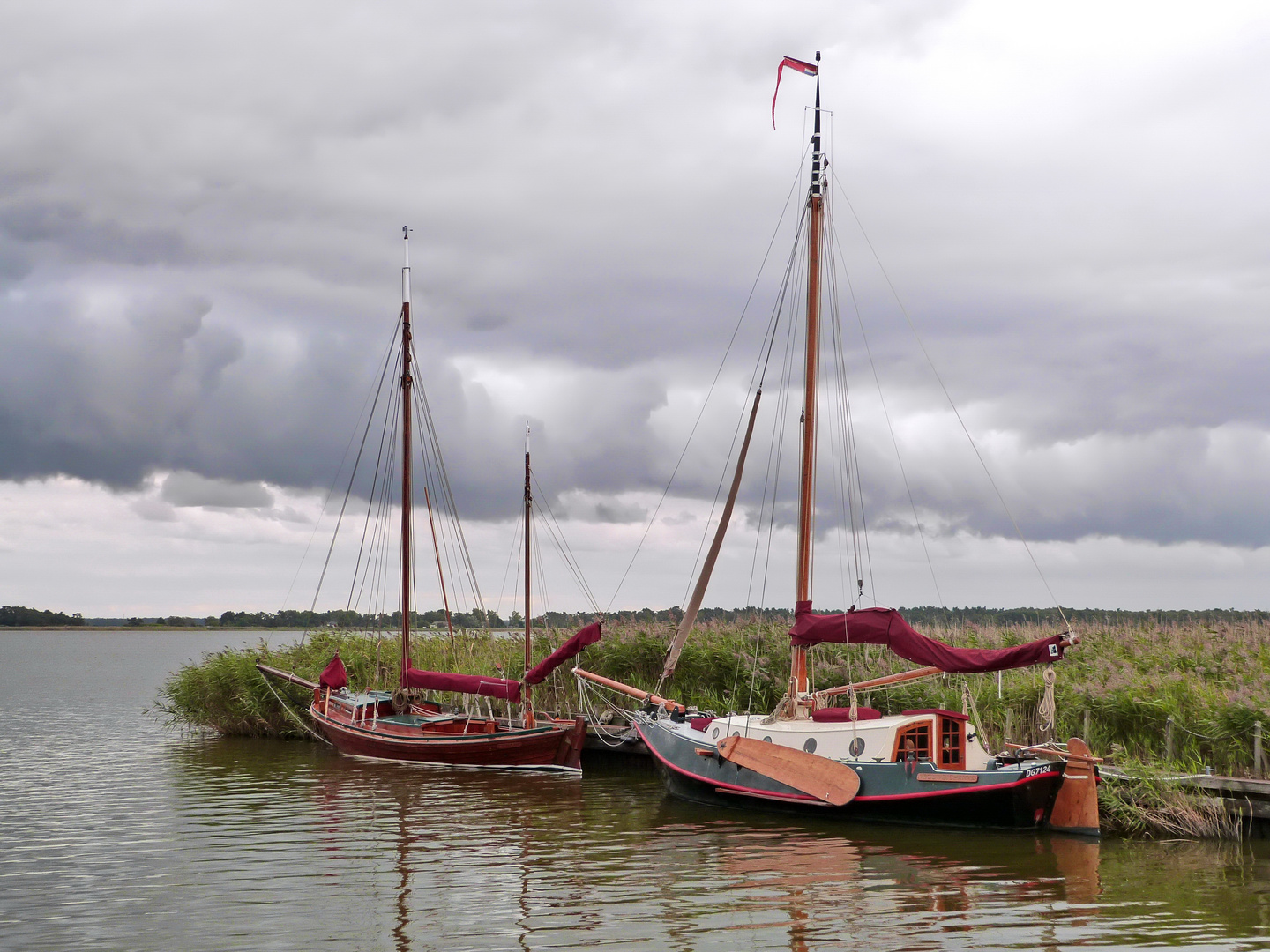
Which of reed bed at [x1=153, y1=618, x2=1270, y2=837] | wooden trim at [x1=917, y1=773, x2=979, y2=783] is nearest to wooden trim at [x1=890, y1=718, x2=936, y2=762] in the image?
wooden trim at [x1=917, y1=773, x2=979, y2=783]

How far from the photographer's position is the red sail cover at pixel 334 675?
40.1m

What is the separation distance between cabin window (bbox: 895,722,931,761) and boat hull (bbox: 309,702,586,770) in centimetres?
1147

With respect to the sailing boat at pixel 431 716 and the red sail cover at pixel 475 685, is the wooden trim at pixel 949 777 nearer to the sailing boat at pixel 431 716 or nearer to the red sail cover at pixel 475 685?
the sailing boat at pixel 431 716

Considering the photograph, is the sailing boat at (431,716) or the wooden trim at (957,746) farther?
the sailing boat at (431,716)

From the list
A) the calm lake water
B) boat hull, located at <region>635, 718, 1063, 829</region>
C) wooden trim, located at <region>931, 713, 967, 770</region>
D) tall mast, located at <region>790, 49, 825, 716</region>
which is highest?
tall mast, located at <region>790, 49, 825, 716</region>

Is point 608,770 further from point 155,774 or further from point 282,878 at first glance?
point 282,878

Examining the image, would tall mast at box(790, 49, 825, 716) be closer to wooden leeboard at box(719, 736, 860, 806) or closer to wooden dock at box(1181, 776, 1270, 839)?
wooden leeboard at box(719, 736, 860, 806)

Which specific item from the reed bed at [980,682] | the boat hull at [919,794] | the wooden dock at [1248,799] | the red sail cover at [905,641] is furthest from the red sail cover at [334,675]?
the wooden dock at [1248,799]

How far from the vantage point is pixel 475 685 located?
35.9m

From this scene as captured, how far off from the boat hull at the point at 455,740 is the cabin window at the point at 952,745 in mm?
12185

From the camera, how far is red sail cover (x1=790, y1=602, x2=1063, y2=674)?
2402cm

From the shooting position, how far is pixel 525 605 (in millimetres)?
37562

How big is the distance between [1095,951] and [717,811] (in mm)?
12571

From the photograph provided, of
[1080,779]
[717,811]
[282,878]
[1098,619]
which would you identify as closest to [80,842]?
[282,878]
